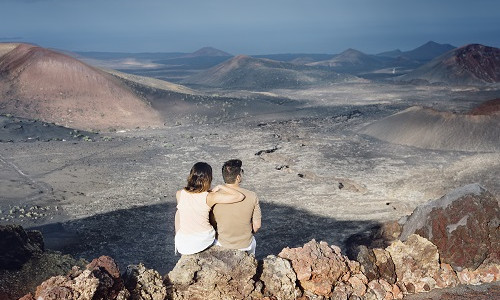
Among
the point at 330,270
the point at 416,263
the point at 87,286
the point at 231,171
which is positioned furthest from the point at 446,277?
the point at 87,286

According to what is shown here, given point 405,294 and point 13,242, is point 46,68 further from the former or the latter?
point 405,294

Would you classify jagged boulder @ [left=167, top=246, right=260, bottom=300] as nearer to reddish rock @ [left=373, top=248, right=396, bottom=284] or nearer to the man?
the man

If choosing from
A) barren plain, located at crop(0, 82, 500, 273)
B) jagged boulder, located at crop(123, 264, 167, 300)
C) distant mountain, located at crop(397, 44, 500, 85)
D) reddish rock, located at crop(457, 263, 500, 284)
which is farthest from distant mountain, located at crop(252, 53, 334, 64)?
jagged boulder, located at crop(123, 264, 167, 300)

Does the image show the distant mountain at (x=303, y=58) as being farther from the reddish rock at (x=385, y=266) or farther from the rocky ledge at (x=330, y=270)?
the reddish rock at (x=385, y=266)

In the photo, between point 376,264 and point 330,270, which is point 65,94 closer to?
point 376,264

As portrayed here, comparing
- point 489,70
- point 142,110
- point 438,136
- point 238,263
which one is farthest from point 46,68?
point 489,70

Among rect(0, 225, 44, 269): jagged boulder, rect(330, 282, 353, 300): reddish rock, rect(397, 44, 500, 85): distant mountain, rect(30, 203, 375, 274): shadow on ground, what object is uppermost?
rect(397, 44, 500, 85): distant mountain
